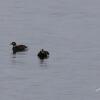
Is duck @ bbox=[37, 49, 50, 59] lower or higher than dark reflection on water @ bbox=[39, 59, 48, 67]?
higher

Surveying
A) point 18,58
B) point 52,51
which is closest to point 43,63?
point 18,58

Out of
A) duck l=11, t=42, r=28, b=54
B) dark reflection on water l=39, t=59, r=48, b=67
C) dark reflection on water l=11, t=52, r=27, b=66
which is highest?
duck l=11, t=42, r=28, b=54

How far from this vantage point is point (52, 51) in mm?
57969

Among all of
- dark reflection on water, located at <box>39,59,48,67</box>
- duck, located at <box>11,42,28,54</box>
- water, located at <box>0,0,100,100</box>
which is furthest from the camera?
duck, located at <box>11,42,28,54</box>

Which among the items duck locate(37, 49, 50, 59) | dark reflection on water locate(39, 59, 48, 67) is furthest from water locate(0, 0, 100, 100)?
duck locate(37, 49, 50, 59)

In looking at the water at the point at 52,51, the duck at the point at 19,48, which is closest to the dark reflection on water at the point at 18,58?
the water at the point at 52,51

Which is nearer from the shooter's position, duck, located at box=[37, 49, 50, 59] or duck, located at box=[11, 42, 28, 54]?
duck, located at box=[37, 49, 50, 59]

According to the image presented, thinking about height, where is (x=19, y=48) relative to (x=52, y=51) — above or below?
above

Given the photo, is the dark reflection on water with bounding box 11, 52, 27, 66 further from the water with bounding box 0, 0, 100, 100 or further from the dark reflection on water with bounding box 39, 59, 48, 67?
the dark reflection on water with bounding box 39, 59, 48, 67

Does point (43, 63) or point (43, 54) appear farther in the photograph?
point (43, 54)

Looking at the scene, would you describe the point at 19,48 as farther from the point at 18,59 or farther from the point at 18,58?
the point at 18,59

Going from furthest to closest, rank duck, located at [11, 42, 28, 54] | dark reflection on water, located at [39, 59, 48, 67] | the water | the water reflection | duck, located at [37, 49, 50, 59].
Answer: duck, located at [11, 42, 28, 54] < duck, located at [37, 49, 50, 59] < the water reflection < dark reflection on water, located at [39, 59, 48, 67] < the water

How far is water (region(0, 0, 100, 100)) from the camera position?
159 feet

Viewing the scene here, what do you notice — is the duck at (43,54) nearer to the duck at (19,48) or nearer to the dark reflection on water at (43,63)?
the dark reflection on water at (43,63)
